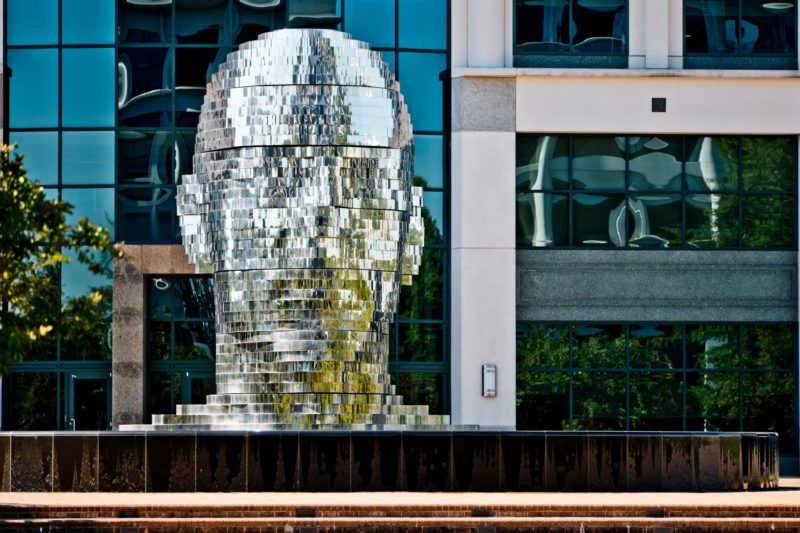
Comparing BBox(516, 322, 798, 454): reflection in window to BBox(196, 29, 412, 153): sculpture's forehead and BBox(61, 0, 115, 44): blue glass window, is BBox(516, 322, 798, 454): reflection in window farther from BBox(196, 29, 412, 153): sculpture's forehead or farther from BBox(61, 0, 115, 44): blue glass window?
BBox(196, 29, 412, 153): sculpture's forehead

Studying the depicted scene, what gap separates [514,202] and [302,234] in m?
12.9

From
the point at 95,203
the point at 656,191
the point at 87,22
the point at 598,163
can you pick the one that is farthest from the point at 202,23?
the point at 656,191

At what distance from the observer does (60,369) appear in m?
37.4

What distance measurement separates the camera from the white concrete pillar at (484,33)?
124 ft

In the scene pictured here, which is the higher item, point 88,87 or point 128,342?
point 88,87

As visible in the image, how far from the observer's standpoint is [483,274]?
37.2m

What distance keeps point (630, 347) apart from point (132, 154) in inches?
474

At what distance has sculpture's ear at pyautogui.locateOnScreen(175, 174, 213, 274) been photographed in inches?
1009

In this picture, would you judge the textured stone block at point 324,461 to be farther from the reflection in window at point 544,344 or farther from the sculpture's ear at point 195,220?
the reflection in window at point 544,344

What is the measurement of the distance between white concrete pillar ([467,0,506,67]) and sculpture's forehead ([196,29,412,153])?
40.7 ft

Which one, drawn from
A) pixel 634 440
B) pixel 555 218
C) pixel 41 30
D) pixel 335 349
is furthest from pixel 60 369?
pixel 634 440

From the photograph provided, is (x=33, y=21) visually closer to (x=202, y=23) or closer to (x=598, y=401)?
(x=202, y=23)

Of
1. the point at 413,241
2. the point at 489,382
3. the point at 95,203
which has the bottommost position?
the point at 489,382

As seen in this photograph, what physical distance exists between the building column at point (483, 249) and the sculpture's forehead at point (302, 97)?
38.7 ft
